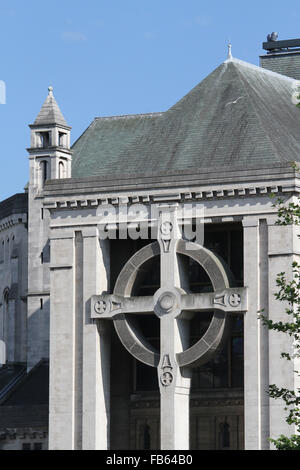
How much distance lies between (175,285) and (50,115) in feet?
50.4

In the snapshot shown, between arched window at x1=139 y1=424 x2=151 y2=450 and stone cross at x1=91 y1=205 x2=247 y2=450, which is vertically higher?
stone cross at x1=91 y1=205 x2=247 y2=450

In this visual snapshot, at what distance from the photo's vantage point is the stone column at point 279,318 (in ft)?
234

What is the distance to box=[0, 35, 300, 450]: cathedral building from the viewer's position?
7288 centimetres

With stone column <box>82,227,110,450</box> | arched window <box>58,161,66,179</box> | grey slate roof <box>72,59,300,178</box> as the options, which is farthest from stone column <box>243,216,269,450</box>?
arched window <box>58,161,66,179</box>

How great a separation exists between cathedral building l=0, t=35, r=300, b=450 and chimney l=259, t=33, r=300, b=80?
13173mm

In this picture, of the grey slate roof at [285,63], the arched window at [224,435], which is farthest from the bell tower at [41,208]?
the grey slate roof at [285,63]

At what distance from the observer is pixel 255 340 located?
7256 centimetres

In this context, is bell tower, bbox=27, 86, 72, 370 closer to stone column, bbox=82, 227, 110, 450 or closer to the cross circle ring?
stone column, bbox=82, 227, 110, 450

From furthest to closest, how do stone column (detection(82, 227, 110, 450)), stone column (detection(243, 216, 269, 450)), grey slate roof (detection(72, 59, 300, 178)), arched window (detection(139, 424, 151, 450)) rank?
arched window (detection(139, 424, 151, 450)) < grey slate roof (detection(72, 59, 300, 178)) < stone column (detection(82, 227, 110, 450)) < stone column (detection(243, 216, 269, 450))

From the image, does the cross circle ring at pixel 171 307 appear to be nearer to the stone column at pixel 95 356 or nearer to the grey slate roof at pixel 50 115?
the stone column at pixel 95 356

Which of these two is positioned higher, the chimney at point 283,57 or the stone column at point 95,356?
the chimney at point 283,57

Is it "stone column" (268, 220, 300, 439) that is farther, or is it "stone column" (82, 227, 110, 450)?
"stone column" (82, 227, 110, 450)

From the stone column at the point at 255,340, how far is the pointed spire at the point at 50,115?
15.9 m

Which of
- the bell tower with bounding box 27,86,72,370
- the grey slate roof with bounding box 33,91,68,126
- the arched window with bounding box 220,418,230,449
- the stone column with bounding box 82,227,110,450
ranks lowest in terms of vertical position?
the arched window with bounding box 220,418,230,449
